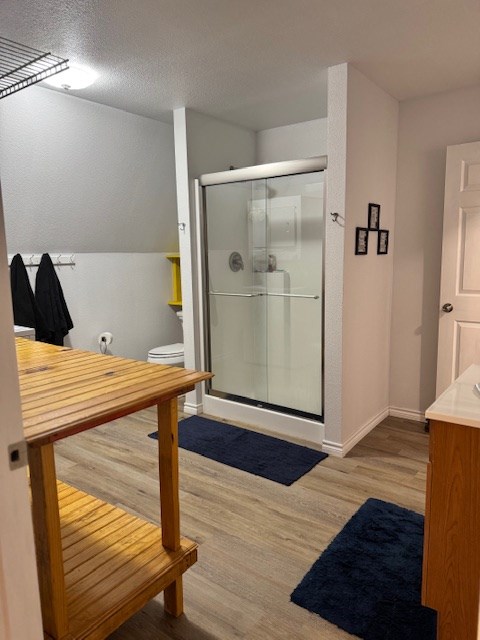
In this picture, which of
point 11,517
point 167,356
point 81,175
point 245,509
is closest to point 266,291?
point 167,356

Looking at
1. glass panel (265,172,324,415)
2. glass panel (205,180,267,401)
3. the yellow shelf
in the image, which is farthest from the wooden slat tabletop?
the yellow shelf

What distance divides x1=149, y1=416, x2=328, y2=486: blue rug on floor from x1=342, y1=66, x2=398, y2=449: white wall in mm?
369

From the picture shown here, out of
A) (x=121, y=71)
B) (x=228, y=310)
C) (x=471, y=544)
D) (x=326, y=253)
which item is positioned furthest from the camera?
(x=228, y=310)

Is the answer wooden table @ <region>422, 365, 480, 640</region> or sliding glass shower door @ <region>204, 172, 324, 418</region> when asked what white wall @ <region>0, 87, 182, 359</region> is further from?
wooden table @ <region>422, 365, 480, 640</region>

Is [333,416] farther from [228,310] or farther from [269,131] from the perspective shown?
[269,131]

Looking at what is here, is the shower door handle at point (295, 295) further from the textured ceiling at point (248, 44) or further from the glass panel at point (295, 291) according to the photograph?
the textured ceiling at point (248, 44)

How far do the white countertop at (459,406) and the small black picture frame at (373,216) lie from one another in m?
1.78

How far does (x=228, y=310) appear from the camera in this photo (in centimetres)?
397

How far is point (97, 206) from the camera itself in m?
3.85

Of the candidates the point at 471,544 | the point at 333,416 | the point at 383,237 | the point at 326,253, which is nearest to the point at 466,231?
the point at 383,237

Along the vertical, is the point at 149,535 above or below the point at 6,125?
below

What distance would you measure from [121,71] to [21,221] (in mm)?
1320

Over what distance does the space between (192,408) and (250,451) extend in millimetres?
929

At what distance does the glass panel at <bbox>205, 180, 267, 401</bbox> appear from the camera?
12.5 feet
